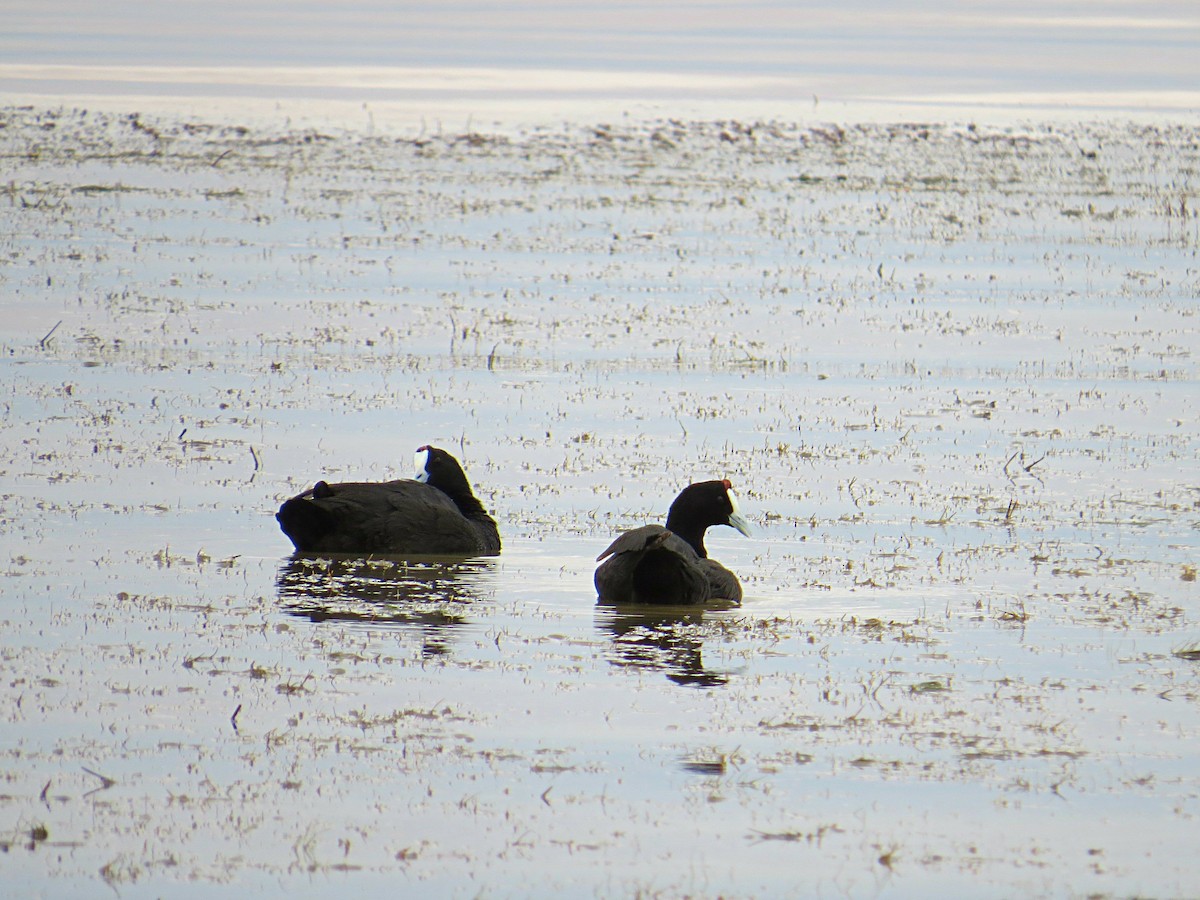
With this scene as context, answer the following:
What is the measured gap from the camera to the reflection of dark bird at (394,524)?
12781 mm

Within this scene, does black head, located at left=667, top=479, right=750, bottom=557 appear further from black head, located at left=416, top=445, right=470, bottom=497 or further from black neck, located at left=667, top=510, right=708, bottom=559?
black head, located at left=416, top=445, right=470, bottom=497

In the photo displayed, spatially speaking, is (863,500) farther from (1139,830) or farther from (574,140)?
(574,140)

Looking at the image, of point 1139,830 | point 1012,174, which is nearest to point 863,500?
point 1139,830

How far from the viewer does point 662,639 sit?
10727 mm

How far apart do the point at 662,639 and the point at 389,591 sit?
201 centimetres

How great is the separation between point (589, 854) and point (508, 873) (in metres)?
0.35

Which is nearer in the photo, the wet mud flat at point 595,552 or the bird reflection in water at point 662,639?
the wet mud flat at point 595,552

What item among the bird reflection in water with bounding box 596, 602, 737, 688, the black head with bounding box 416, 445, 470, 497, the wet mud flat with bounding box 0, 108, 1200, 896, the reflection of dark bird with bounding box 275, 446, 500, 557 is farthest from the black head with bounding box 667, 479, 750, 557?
the black head with bounding box 416, 445, 470, 497

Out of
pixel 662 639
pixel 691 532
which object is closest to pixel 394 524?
pixel 691 532

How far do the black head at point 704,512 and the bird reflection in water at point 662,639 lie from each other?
113cm

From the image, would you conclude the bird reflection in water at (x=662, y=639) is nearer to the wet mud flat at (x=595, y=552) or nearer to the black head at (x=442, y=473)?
the wet mud flat at (x=595, y=552)

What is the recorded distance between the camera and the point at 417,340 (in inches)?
816

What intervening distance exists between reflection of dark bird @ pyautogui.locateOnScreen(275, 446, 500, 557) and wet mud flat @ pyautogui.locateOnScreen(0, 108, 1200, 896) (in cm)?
37

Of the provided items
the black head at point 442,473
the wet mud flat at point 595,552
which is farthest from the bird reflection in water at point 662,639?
the black head at point 442,473
